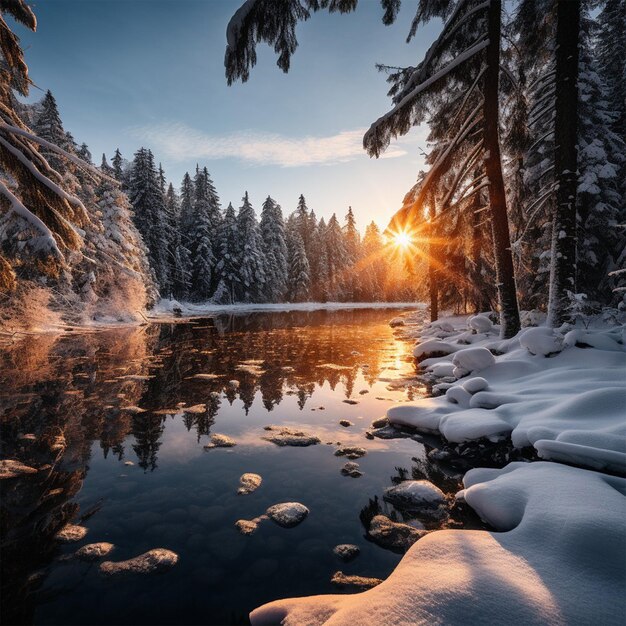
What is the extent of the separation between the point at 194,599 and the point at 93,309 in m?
23.5

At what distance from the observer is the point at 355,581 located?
2486mm

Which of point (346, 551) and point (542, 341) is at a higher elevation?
point (542, 341)

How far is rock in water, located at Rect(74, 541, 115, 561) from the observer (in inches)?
106

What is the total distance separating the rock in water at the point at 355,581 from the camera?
2.44m

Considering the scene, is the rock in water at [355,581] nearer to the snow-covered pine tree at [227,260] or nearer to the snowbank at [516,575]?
the snowbank at [516,575]

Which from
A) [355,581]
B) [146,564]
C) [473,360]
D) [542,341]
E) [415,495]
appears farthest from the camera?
[473,360]

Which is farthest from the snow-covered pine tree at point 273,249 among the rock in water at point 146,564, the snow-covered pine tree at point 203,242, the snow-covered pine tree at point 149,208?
the rock in water at point 146,564

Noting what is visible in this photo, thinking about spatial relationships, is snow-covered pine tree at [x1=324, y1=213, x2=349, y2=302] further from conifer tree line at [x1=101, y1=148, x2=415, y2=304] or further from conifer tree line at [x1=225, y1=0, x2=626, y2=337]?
conifer tree line at [x1=225, y1=0, x2=626, y2=337]

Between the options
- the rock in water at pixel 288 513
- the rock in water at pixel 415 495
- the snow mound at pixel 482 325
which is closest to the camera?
the rock in water at pixel 288 513

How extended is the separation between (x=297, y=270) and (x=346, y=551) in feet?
172

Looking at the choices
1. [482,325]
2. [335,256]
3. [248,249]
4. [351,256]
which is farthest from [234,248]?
[482,325]

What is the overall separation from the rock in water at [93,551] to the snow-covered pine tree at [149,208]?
118ft

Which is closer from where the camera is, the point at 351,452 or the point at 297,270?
the point at 351,452

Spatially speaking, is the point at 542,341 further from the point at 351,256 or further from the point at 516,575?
the point at 351,256
